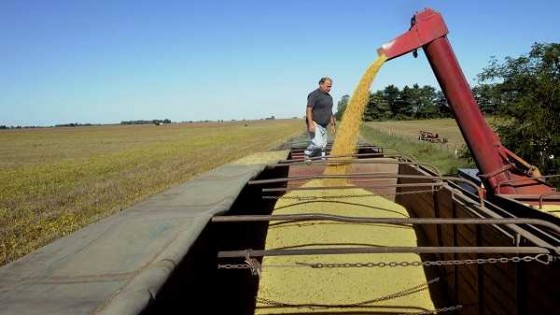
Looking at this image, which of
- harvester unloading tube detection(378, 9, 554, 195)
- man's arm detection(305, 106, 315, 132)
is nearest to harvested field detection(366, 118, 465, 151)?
man's arm detection(305, 106, 315, 132)

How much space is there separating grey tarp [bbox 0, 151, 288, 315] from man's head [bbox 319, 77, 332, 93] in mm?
4921

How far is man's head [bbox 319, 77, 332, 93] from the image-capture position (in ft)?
27.6

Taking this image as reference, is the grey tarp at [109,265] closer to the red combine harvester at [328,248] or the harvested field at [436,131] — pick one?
the red combine harvester at [328,248]

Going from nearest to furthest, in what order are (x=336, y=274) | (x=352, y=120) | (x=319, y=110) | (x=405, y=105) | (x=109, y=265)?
(x=109, y=265) → (x=336, y=274) → (x=352, y=120) → (x=319, y=110) → (x=405, y=105)

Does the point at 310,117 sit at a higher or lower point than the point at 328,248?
higher

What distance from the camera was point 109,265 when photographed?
229 cm

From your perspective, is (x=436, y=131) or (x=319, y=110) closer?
(x=319, y=110)

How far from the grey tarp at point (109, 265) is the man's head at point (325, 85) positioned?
4.92 metres

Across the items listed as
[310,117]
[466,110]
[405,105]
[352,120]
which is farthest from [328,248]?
[405,105]

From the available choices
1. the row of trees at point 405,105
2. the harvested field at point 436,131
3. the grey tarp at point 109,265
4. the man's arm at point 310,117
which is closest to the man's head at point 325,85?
the man's arm at point 310,117

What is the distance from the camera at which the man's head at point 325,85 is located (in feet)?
27.6

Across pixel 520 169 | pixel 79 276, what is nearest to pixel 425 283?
pixel 520 169

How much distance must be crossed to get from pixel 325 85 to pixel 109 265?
258 inches

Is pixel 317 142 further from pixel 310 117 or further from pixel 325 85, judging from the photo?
pixel 325 85
